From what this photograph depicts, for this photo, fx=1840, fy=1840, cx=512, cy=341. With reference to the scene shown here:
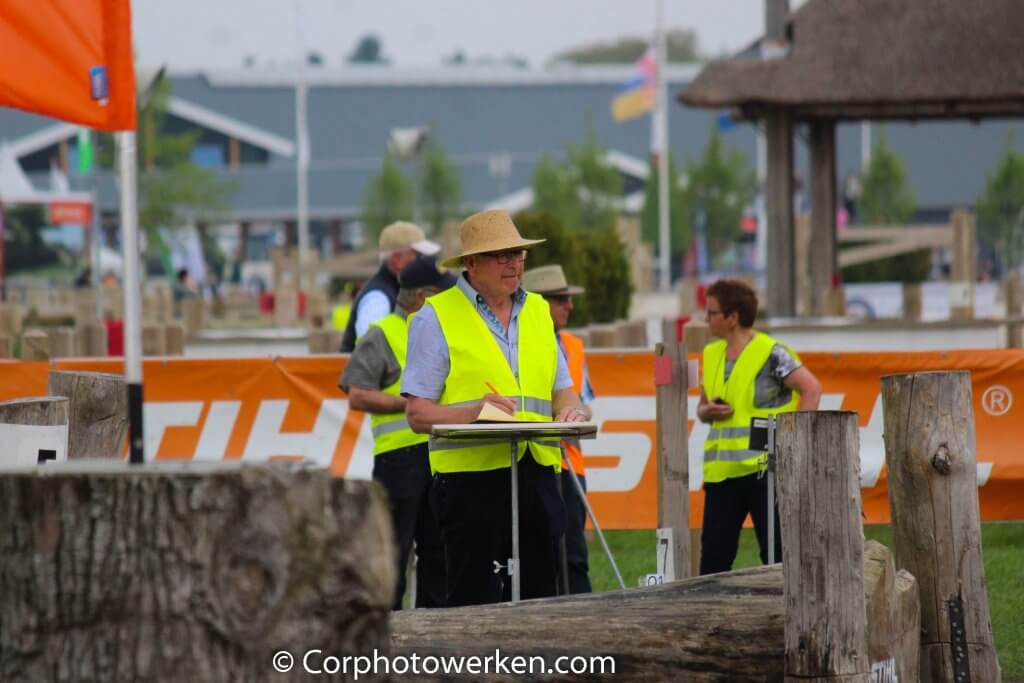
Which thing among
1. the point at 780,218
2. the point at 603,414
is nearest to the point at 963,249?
the point at 780,218

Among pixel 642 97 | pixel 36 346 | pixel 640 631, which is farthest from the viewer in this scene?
pixel 642 97

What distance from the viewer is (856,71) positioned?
2139 centimetres

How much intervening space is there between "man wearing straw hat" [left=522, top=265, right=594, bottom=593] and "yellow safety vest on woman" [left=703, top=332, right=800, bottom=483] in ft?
2.11

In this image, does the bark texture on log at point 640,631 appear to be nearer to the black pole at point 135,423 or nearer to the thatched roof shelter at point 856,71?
the black pole at point 135,423

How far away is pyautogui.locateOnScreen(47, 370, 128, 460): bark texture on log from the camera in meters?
7.24

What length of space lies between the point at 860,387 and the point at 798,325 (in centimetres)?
947

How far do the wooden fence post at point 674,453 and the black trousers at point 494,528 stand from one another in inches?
78.0

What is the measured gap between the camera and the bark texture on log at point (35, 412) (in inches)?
249

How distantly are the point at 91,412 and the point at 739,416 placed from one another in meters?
3.16

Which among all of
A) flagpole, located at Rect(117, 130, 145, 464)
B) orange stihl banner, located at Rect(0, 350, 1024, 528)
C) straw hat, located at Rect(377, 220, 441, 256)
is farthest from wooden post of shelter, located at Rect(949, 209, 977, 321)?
flagpole, located at Rect(117, 130, 145, 464)

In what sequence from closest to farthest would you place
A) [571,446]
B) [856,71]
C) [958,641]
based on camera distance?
[958,641], [571,446], [856,71]

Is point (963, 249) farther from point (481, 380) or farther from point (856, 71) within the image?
point (481, 380)

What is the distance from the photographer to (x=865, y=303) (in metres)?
30.9

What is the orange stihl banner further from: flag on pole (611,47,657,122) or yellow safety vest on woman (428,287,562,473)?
flag on pole (611,47,657,122)
